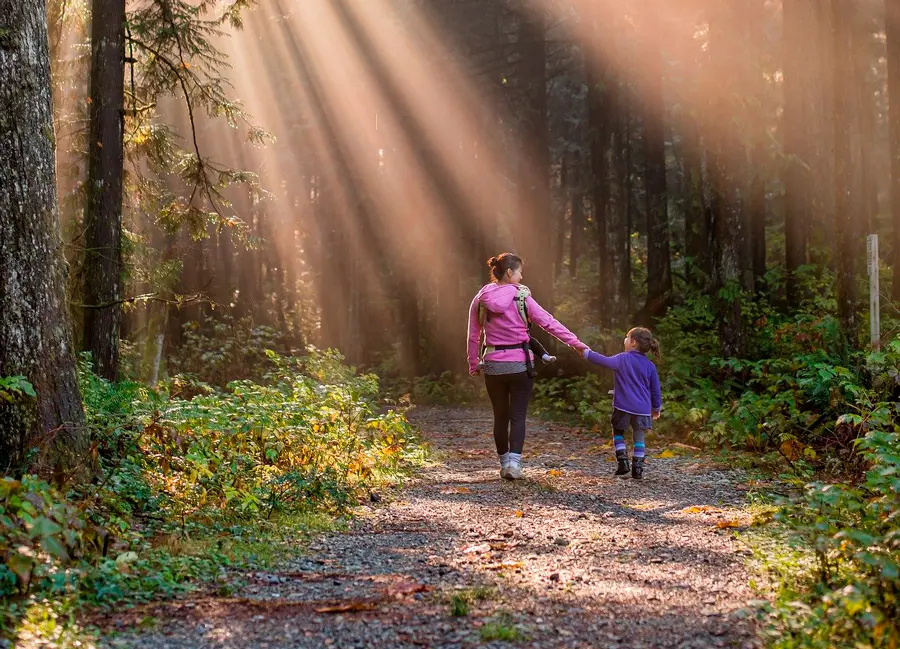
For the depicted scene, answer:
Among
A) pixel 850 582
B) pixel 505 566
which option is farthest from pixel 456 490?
pixel 850 582

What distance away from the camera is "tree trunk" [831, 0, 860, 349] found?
12.5 metres

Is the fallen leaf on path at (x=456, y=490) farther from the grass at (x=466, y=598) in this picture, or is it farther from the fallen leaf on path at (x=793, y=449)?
the grass at (x=466, y=598)

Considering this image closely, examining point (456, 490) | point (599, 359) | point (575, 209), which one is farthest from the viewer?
point (575, 209)

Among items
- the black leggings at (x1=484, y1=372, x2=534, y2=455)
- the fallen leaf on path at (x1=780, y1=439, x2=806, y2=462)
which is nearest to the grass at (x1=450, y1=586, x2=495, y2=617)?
the black leggings at (x1=484, y1=372, x2=534, y2=455)

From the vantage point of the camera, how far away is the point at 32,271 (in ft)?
21.2

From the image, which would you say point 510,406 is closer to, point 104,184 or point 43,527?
point 43,527

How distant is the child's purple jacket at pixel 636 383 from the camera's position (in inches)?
386

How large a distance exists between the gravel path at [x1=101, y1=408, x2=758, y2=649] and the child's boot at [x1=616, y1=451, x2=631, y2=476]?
92cm

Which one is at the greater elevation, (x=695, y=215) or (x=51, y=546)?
(x=695, y=215)

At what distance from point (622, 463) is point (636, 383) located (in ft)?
3.01

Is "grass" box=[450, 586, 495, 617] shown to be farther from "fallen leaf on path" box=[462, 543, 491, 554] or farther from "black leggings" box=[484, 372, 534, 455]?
"black leggings" box=[484, 372, 534, 455]

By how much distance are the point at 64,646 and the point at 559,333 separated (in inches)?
262

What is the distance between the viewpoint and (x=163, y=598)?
480 centimetres

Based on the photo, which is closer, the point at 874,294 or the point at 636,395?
the point at 636,395
